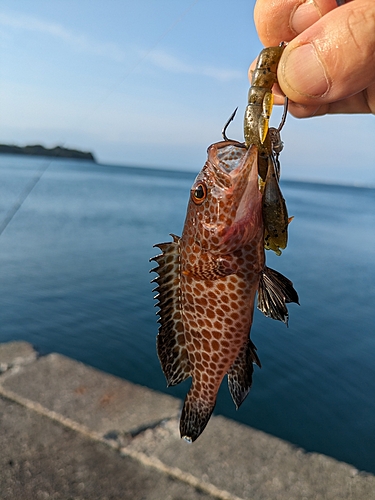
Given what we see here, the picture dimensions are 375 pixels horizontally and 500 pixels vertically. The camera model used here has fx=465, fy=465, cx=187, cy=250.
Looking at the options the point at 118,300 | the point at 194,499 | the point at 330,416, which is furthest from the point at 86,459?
the point at 118,300

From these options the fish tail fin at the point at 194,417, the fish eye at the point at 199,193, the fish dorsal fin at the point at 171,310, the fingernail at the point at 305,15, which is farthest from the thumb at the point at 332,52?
the fish tail fin at the point at 194,417

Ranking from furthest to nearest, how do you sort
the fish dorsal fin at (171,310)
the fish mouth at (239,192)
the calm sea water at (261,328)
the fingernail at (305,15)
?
the calm sea water at (261,328) < the fingernail at (305,15) < the fish dorsal fin at (171,310) < the fish mouth at (239,192)

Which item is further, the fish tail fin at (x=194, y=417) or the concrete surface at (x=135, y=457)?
the concrete surface at (x=135, y=457)

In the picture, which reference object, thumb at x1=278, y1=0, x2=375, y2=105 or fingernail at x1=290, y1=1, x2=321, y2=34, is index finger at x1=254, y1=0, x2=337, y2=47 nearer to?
fingernail at x1=290, y1=1, x2=321, y2=34

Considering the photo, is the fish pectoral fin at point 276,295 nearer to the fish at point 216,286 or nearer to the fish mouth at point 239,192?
the fish at point 216,286

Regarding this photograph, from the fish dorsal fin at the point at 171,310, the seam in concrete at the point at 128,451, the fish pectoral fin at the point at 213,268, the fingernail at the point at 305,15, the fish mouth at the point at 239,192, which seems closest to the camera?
the fish mouth at the point at 239,192

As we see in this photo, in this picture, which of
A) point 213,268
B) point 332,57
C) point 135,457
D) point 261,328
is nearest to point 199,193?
point 213,268

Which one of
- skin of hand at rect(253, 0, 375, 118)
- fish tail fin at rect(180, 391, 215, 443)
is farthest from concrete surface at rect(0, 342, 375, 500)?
skin of hand at rect(253, 0, 375, 118)

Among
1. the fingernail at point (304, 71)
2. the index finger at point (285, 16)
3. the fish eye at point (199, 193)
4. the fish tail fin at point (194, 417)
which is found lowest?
the fish tail fin at point (194, 417)
